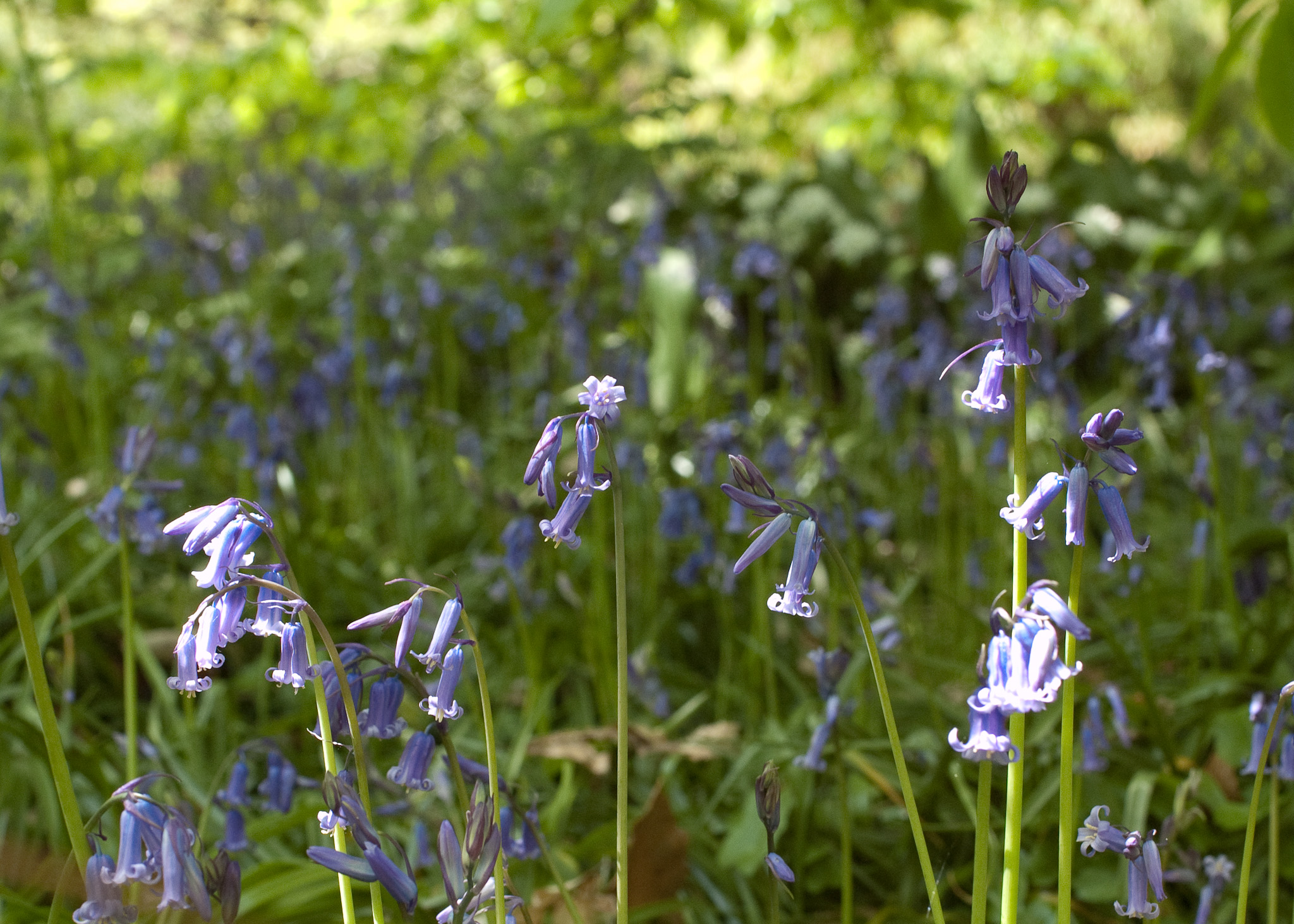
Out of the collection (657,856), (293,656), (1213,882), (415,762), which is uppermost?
(293,656)

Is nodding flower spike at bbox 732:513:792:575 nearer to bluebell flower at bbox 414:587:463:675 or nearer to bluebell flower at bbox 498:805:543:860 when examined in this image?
bluebell flower at bbox 414:587:463:675

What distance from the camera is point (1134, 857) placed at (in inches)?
52.9

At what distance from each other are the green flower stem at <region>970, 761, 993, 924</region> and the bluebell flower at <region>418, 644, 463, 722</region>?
62 cm

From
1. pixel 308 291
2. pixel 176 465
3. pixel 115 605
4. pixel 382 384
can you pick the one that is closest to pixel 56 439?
pixel 176 465

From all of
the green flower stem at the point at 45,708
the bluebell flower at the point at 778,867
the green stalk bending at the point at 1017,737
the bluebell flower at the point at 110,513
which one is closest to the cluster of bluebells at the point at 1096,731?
the green stalk bending at the point at 1017,737

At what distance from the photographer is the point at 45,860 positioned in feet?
6.93

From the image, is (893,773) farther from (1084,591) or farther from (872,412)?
(872,412)

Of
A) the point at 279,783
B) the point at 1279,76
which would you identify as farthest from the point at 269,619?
the point at 1279,76

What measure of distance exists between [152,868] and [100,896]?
0.06 meters

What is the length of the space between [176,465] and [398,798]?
2.63 metres

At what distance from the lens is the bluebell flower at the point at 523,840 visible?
63.9 inches

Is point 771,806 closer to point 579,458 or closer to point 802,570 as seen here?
point 802,570

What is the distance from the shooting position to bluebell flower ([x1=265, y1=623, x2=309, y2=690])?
125 centimetres

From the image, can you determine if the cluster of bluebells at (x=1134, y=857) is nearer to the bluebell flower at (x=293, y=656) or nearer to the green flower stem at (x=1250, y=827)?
the green flower stem at (x=1250, y=827)
